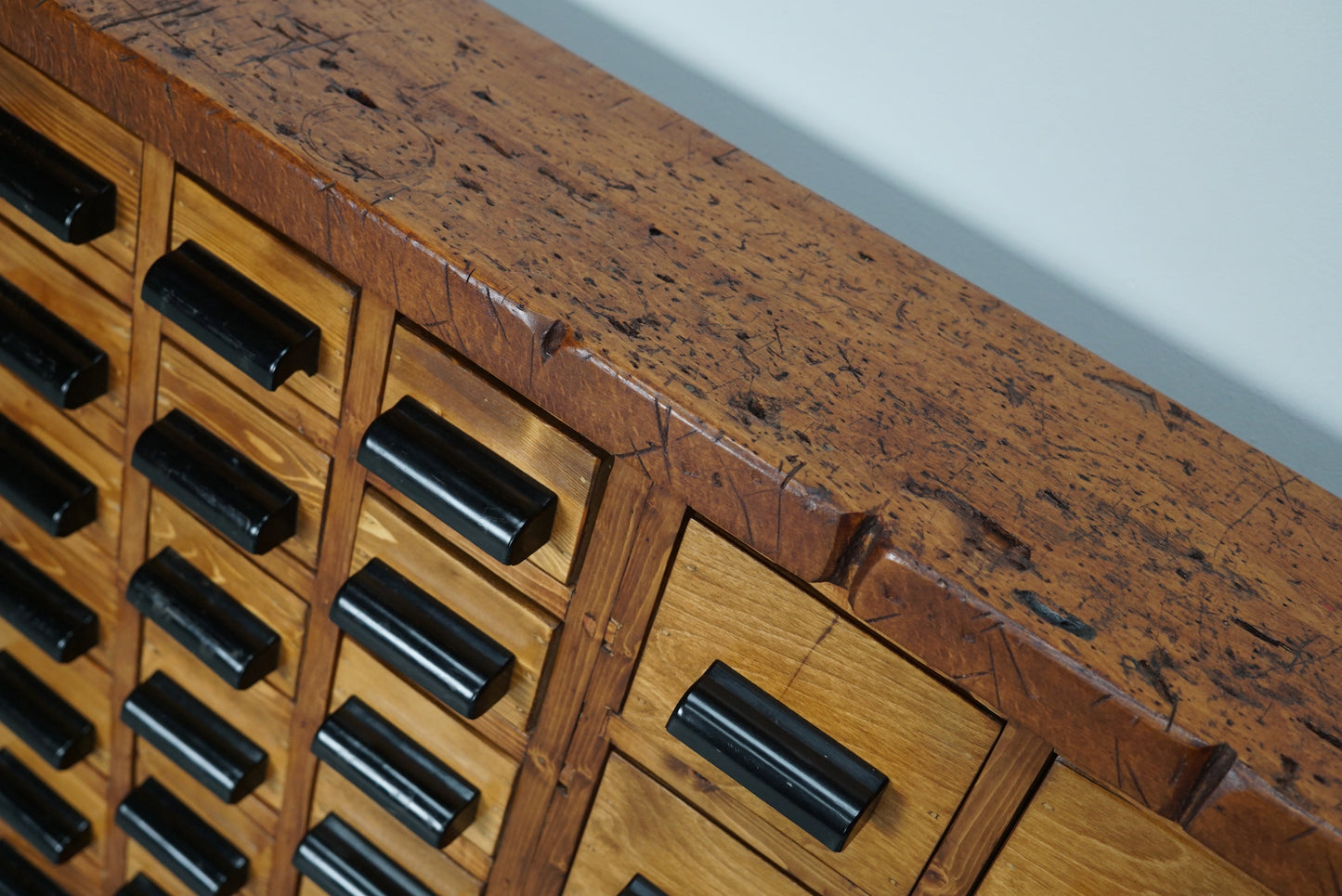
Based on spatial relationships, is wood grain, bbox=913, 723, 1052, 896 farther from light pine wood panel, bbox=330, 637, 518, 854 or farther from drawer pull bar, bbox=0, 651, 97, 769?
drawer pull bar, bbox=0, 651, 97, 769

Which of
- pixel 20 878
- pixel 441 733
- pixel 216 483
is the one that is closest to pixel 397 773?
pixel 441 733

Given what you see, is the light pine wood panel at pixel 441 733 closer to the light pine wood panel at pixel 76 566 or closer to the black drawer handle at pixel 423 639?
the black drawer handle at pixel 423 639

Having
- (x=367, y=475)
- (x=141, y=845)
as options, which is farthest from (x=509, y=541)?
(x=141, y=845)

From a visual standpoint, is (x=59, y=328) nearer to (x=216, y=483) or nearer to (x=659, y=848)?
(x=216, y=483)

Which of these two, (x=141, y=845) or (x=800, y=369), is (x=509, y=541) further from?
(x=141, y=845)

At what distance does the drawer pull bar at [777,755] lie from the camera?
66cm

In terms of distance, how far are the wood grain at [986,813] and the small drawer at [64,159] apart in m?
0.65

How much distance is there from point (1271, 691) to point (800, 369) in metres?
0.28

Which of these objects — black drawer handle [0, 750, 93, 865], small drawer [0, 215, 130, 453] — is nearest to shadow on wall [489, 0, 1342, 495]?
small drawer [0, 215, 130, 453]

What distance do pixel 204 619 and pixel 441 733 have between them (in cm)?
22

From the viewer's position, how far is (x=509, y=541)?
2.24ft

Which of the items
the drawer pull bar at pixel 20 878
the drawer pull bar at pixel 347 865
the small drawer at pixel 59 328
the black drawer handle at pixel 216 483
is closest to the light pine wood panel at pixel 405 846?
the drawer pull bar at pixel 347 865

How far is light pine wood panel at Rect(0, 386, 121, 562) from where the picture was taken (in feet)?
3.17

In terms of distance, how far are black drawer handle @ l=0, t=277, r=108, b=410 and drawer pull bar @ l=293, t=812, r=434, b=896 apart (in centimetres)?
41
